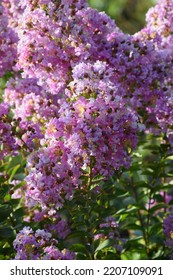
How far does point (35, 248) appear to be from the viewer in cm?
307

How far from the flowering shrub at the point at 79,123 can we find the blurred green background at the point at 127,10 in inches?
209

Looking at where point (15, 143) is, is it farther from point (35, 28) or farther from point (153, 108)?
point (153, 108)

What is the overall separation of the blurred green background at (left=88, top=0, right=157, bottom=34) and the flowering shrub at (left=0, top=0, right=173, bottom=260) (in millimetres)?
5303

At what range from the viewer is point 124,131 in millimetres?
3160

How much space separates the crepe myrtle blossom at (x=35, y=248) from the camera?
3055 millimetres

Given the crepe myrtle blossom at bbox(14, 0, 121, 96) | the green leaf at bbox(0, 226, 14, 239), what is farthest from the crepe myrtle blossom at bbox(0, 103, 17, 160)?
the green leaf at bbox(0, 226, 14, 239)

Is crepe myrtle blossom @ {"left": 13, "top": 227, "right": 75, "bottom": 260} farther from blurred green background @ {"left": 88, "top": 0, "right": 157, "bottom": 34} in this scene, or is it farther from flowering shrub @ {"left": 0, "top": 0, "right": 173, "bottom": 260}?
blurred green background @ {"left": 88, "top": 0, "right": 157, "bottom": 34}

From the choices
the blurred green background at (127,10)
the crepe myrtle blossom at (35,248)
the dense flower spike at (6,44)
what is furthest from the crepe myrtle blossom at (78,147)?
the blurred green background at (127,10)

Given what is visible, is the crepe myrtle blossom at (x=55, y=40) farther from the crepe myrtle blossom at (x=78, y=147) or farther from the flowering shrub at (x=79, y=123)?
the crepe myrtle blossom at (x=78, y=147)

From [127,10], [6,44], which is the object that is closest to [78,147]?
[6,44]

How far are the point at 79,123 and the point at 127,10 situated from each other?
25.7ft
